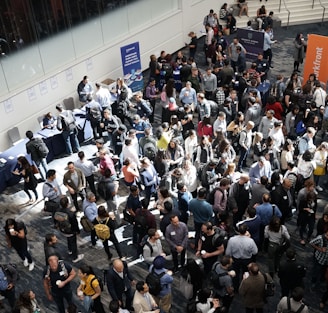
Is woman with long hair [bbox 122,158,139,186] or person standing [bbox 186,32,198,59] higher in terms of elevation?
woman with long hair [bbox 122,158,139,186]

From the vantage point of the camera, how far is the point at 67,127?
1147 centimetres

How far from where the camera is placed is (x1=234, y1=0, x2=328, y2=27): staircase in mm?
18766

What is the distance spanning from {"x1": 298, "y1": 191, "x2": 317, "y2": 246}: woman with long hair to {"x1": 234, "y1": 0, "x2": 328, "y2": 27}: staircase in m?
11.8

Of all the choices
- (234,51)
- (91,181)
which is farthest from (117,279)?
(234,51)

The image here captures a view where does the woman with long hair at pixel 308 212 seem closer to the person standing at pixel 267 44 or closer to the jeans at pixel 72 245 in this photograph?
the jeans at pixel 72 245

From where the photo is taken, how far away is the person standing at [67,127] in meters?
11.4

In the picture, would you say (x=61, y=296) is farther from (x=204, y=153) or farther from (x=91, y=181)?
(x=204, y=153)

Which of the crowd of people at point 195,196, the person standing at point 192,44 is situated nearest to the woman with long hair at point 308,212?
the crowd of people at point 195,196

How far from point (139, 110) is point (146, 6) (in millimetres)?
4783

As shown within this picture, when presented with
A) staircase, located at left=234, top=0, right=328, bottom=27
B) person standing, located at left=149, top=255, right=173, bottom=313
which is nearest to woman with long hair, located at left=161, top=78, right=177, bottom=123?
person standing, located at left=149, top=255, right=173, bottom=313

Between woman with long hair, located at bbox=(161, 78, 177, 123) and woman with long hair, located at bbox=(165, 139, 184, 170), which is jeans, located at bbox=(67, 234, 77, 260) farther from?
woman with long hair, located at bbox=(161, 78, 177, 123)

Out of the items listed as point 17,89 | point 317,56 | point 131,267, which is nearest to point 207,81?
point 317,56

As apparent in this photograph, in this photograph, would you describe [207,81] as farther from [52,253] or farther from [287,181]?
[52,253]

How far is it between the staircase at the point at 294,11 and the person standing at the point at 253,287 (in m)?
13.9
